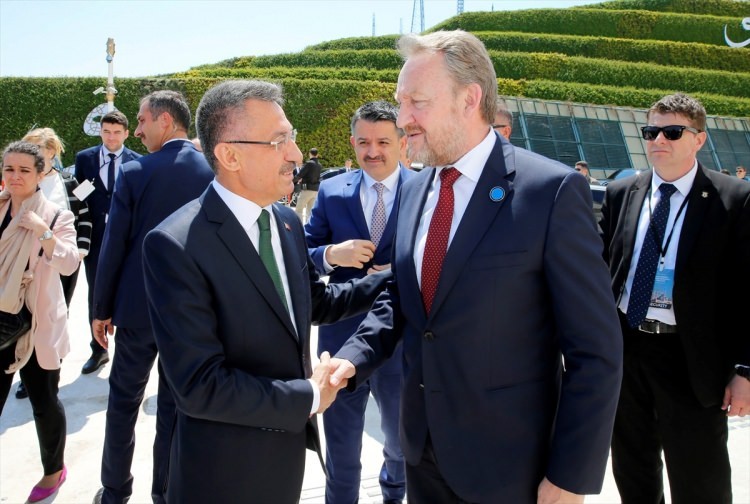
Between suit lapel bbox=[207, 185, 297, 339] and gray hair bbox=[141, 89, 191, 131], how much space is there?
2.10 m

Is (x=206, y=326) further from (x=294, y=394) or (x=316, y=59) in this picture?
(x=316, y=59)

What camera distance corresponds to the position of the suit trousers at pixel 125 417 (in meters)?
3.22

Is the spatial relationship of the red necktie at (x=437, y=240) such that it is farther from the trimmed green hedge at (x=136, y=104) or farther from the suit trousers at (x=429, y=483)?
the trimmed green hedge at (x=136, y=104)

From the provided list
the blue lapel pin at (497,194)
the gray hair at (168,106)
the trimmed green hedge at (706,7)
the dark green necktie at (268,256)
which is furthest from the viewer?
the trimmed green hedge at (706,7)

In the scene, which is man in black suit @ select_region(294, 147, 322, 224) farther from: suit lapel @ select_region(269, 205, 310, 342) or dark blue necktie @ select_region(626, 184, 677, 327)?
suit lapel @ select_region(269, 205, 310, 342)

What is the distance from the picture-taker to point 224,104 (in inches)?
79.4

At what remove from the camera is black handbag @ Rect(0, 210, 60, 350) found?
3.28 m

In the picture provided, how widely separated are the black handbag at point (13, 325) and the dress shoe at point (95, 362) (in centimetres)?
224

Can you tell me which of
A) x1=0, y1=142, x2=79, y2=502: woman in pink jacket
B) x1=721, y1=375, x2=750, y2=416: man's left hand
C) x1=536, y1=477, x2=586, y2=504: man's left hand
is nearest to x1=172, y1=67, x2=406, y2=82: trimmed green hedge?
x1=0, y1=142, x2=79, y2=502: woman in pink jacket

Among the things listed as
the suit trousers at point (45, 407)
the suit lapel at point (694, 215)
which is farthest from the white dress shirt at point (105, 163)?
the suit lapel at point (694, 215)

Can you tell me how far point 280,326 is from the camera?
74.8 inches

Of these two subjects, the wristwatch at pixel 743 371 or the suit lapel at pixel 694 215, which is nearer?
the wristwatch at pixel 743 371

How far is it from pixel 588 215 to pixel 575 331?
35 cm

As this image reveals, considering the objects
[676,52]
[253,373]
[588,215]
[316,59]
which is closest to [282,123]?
[253,373]
